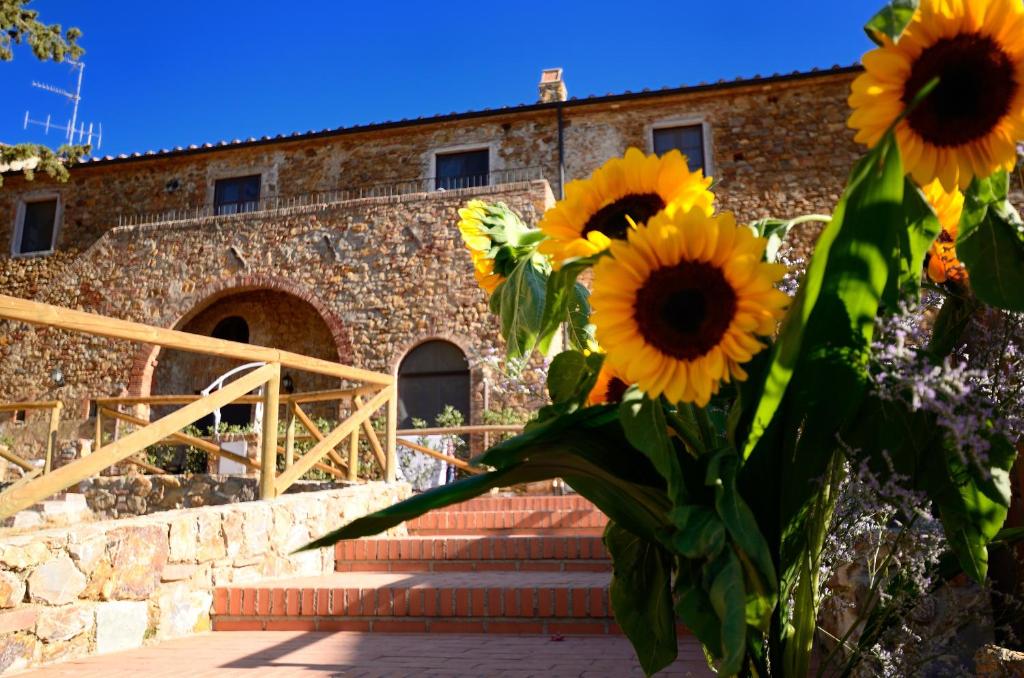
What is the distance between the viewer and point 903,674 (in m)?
0.95

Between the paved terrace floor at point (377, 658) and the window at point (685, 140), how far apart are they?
10073 mm

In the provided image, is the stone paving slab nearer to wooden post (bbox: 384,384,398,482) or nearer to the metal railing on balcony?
wooden post (bbox: 384,384,398,482)

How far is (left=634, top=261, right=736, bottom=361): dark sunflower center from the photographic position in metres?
0.67

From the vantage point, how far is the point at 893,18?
62cm

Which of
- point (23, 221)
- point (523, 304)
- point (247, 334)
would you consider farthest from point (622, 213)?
point (23, 221)

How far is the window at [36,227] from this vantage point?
13.9 m

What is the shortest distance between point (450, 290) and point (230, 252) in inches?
148

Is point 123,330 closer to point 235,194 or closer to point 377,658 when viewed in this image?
point 377,658

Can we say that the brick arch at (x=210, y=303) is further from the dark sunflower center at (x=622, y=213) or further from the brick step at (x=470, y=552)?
the dark sunflower center at (x=622, y=213)

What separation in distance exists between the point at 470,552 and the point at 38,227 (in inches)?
530

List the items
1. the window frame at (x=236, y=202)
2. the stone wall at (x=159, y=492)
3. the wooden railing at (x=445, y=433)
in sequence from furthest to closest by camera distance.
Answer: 1. the window frame at (x=236, y=202)
2. the wooden railing at (x=445, y=433)
3. the stone wall at (x=159, y=492)

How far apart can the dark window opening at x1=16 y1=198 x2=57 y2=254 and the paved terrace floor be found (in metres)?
13.2

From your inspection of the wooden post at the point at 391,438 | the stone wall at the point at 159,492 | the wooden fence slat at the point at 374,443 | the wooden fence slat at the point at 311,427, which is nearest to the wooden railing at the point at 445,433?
the wooden post at the point at 391,438

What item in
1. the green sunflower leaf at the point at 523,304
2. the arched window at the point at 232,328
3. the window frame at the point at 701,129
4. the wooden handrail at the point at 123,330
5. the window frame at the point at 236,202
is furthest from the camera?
the window frame at the point at 236,202
